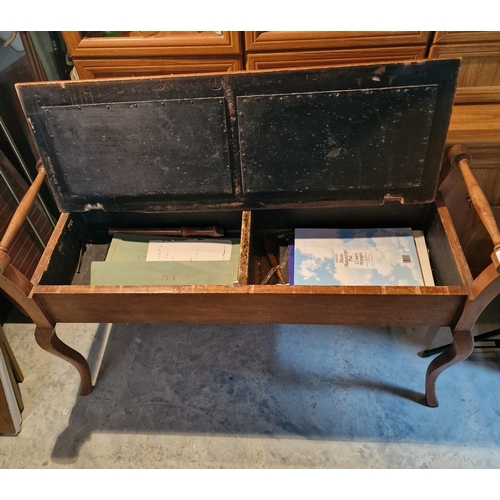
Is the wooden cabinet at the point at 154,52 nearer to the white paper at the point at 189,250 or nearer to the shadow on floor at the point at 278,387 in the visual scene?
the white paper at the point at 189,250

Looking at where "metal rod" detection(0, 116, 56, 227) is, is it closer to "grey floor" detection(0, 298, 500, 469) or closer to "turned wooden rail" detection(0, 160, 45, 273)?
"turned wooden rail" detection(0, 160, 45, 273)

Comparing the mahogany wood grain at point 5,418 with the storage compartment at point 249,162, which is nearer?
the storage compartment at point 249,162

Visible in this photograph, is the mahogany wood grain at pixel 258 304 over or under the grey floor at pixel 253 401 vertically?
over

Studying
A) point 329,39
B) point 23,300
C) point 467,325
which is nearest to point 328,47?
point 329,39

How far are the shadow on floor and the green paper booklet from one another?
0.41 metres

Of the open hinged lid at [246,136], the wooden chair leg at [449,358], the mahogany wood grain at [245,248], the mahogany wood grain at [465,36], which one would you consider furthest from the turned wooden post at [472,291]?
the mahogany wood grain at [245,248]

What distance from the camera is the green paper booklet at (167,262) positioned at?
53.1 inches

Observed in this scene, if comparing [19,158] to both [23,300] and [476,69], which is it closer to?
[23,300]

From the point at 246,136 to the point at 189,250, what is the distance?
0.44 meters

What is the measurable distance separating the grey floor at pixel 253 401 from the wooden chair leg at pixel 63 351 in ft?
0.20

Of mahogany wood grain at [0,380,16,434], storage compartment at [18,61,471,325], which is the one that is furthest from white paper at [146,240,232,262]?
mahogany wood grain at [0,380,16,434]

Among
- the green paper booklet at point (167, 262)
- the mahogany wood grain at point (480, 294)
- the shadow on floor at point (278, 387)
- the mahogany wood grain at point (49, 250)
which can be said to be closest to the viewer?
the mahogany wood grain at point (480, 294)

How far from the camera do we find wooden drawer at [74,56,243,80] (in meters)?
1.23

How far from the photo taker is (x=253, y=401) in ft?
5.03
